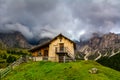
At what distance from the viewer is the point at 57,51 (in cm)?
8288

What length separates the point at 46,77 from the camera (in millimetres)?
50094

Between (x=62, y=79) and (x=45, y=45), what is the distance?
1537 inches

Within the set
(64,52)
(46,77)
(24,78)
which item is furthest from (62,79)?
(64,52)

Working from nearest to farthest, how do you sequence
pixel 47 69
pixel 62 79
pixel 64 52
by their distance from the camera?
pixel 62 79
pixel 47 69
pixel 64 52

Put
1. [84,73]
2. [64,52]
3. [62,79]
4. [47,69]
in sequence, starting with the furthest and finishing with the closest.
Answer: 1. [64,52]
2. [47,69]
3. [84,73]
4. [62,79]

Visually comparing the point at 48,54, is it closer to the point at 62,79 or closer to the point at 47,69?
A: the point at 47,69

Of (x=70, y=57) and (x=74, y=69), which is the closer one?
(x=74, y=69)

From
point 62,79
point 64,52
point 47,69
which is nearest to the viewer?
point 62,79

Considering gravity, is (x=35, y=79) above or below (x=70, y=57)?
below

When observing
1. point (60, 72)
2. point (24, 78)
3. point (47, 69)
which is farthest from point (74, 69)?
point (24, 78)

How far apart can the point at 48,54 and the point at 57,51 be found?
143 inches

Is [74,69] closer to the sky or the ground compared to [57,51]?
closer to the ground

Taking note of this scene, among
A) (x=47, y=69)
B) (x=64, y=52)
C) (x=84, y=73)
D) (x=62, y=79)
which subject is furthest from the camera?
(x=64, y=52)

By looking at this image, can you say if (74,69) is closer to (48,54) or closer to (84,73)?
(84,73)
